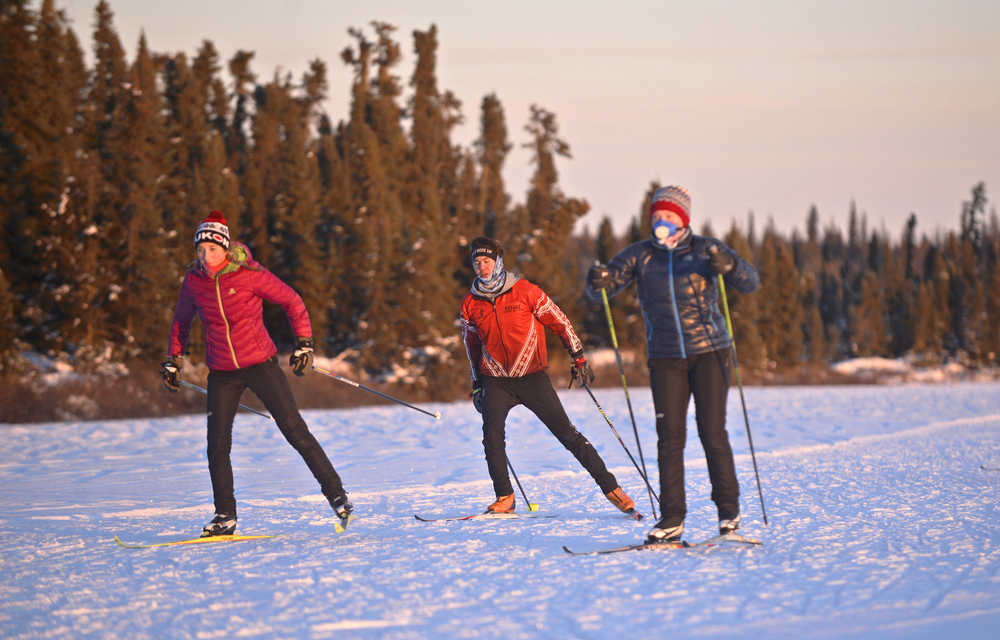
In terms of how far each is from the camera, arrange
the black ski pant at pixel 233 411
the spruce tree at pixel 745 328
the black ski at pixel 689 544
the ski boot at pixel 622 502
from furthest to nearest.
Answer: the spruce tree at pixel 745 328, the ski boot at pixel 622 502, the black ski pant at pixel 233 411, the black ski at pixel 689 544

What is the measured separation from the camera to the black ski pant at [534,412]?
744 centimetres

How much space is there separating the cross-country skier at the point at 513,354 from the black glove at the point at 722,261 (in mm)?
1615

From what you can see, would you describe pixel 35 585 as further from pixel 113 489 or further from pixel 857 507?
pixel 857 507

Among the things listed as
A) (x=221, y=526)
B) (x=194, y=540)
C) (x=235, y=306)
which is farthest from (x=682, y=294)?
(x=194, y=540)

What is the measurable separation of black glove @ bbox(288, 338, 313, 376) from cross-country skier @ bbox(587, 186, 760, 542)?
1917 mm

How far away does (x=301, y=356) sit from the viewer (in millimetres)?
6918

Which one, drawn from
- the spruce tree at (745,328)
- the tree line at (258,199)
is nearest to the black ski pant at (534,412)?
the tree line at (258,199)

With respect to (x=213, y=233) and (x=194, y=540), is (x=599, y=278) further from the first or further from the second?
(x=194, y=540)

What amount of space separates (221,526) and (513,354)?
2188 mm

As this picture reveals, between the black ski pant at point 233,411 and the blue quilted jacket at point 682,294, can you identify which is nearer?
the blue quilted jacket at point 682,294

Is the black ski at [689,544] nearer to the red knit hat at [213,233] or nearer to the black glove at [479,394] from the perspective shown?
the black glove at [479,394]

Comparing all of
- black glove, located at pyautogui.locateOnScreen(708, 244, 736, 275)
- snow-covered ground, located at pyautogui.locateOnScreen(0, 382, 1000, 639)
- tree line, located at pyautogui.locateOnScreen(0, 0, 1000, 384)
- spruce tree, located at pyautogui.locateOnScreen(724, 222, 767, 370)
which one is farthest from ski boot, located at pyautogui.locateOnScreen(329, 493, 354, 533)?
spruce tree, located at pyautogui.locateOnScreen(724, 222, 767, 370)

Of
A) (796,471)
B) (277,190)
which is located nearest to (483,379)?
(796,471)

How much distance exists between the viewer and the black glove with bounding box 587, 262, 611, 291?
614 centimetres
